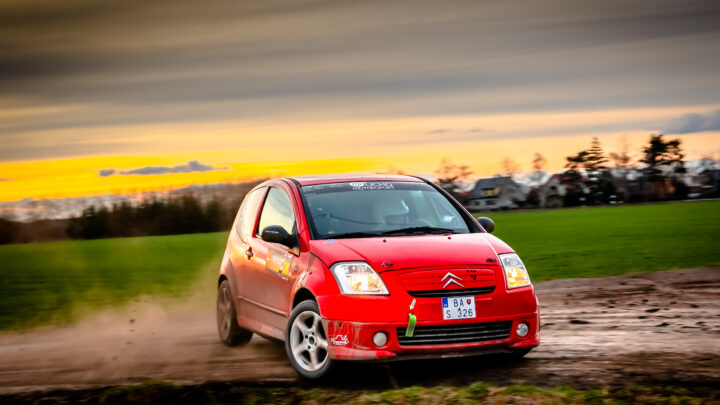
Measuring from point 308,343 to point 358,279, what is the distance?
29.9 inches

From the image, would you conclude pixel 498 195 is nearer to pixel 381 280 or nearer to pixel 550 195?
pixel 550 195

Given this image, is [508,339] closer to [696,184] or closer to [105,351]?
[105,351]

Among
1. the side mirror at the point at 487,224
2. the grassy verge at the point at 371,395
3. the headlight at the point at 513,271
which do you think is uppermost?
the side mirror at the point at 487,224

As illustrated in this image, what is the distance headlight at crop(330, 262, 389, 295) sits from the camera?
6.99 metres

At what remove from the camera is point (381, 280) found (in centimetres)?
699

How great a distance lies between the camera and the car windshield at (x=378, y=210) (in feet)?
26.3

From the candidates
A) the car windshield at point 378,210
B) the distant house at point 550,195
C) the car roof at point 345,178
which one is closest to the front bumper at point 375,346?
the car windshield at point 378,210

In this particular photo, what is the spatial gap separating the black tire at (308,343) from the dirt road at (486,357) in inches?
6.4

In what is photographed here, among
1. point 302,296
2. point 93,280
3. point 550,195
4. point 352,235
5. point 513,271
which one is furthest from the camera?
point 550,195

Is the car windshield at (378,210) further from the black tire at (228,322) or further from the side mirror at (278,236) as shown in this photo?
the black tire at (228,322)

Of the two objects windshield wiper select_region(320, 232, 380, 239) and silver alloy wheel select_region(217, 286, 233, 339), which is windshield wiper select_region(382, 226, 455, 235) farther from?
silver alloy wheel select_region(217, 286, 233, 339)

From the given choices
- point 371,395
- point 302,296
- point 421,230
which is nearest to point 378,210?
point 421,230

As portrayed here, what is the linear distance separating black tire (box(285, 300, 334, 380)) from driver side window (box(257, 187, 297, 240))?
93 cm

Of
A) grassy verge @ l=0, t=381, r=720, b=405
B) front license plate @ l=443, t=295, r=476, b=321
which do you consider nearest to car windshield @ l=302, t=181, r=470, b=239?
front license plate @ l=443, t=295, r=476, b=321
